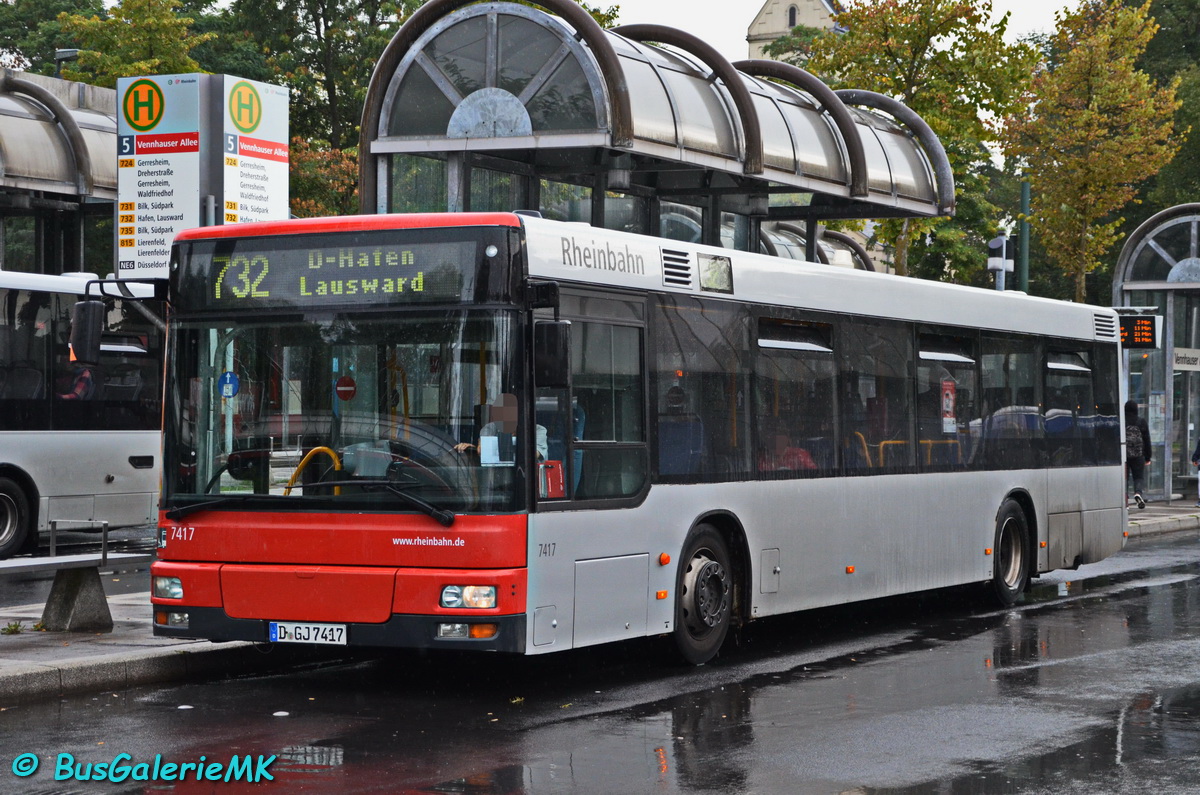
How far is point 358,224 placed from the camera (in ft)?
33.4

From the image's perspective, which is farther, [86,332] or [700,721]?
[86,332]

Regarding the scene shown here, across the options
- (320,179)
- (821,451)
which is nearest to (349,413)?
(821,451)

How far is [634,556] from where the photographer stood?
→ 10789 millimetres

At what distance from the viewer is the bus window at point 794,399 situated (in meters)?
12.4

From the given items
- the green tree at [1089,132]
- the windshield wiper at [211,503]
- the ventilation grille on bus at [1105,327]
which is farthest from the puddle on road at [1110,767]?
the green tree at [1089,132]

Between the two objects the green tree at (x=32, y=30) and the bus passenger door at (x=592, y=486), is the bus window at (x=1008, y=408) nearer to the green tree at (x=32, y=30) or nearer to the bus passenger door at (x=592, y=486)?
the bus passenger door at (x=592, y=486)

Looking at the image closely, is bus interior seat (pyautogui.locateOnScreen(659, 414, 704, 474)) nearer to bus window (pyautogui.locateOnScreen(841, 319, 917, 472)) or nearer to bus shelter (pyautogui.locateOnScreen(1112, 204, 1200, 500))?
bus window (pyautogui.locateOnScreen(841, 319, 917, 472))

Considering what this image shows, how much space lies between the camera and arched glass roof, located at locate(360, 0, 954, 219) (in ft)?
49.5

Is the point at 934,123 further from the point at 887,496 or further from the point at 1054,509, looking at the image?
the point at 887,496

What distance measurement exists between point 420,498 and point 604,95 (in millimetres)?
6120

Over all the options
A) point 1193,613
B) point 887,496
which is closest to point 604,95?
point 887,496

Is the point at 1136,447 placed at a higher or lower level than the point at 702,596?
higher

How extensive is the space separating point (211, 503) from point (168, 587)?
61 cm

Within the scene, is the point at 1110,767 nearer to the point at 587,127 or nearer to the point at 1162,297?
the point at 587,127
